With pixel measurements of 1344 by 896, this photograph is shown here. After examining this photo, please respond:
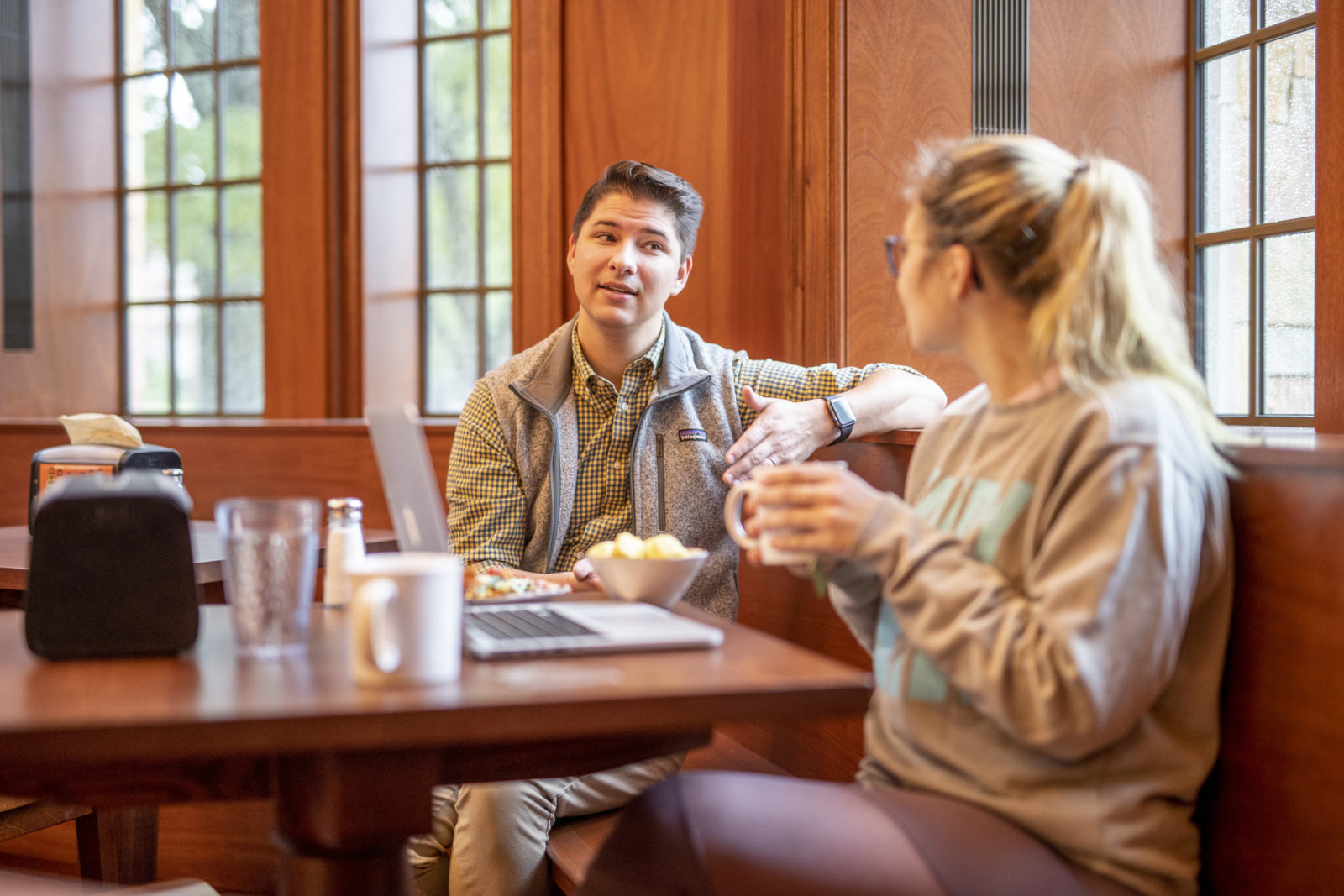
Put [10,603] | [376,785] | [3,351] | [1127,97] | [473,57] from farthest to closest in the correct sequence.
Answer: [3,351] → [473,57] → [1127,97] → [10,603] → [376,785]

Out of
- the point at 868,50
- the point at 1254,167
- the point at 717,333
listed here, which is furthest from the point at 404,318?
the point at 1254,167

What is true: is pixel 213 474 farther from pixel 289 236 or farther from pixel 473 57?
pixel 473 57

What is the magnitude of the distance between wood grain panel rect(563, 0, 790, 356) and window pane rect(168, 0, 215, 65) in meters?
1.73

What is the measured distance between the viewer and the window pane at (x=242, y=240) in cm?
477

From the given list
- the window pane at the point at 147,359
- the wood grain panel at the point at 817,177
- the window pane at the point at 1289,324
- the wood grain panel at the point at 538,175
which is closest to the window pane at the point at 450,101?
the wood grain panel at the point at 538,175

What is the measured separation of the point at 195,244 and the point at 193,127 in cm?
47

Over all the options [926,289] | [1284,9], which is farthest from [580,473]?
[1284,9]

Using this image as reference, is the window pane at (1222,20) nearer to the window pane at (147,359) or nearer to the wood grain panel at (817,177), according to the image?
the wood grain panel at (817,177)

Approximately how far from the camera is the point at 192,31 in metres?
4.85

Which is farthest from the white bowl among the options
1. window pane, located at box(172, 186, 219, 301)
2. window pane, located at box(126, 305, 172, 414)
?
window pane, located at box(126, 305, 172, 414)

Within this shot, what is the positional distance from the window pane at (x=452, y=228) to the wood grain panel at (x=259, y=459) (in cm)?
119

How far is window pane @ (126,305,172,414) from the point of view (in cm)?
504

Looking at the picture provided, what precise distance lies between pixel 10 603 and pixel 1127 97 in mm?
2844

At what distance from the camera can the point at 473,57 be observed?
452 cm
